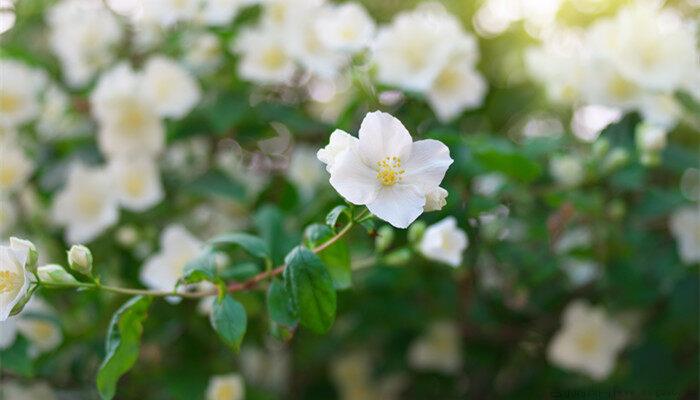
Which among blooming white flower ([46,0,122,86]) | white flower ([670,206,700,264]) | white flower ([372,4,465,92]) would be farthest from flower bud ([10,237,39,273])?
white flower ([670,206,700,264])

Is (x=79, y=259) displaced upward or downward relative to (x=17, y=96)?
upward

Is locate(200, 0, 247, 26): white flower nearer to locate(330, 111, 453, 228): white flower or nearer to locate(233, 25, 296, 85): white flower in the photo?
locate(233, 25, 296, 85): white flower

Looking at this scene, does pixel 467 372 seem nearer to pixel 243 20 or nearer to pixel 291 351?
pixel 291 351

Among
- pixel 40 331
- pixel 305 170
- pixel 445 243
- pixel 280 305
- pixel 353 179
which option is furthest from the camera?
pixel 305 170

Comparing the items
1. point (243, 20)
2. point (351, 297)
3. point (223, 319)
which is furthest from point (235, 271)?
point (243, 20)

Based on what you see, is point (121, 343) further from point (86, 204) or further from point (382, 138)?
point (86, 204)

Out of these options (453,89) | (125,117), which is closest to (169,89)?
(125,117)
